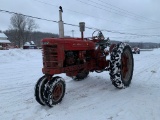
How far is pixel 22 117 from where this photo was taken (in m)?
5.02

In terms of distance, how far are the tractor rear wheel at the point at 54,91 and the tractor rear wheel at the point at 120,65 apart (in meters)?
1.76

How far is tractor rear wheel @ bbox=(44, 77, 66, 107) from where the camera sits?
5484mm

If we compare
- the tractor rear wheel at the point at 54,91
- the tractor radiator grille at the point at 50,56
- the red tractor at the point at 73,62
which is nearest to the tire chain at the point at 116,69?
the red tractor at the point at 73,62

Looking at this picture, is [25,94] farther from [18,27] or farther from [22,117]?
[18,27]

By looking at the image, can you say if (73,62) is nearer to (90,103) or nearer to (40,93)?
(90,103)

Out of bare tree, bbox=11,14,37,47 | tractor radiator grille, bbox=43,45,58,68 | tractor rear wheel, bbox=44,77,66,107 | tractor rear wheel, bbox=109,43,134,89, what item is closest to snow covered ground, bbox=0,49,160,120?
tractor rear wheel, bbox=44,77,66,107

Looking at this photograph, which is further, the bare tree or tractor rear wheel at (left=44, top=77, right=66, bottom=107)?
the bare tree

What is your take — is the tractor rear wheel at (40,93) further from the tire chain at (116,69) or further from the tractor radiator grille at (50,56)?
the tire chain at (116,69)

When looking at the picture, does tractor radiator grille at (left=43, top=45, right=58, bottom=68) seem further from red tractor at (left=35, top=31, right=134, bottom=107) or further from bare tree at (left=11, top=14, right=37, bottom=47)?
bare tree at (left=11, top=14, right=37, bottom=47)

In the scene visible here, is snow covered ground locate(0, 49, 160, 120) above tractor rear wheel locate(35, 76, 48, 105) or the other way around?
the other way around

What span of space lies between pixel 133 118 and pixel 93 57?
3.40 metres

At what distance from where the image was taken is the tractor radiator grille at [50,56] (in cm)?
584

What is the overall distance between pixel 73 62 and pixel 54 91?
4.28ft

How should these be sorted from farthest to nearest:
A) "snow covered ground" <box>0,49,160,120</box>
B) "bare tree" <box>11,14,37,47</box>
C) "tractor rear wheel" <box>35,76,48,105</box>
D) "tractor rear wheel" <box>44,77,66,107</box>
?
1. "bare tree" <box>11,14,37,47</box>
2. "tractor rear wheel" <box>35,76,48,105</box>
3. "tractor rear wheel" <box>44,77,66,107</box>
4. "snow covered ground" <box>0,49,160,120</box>
